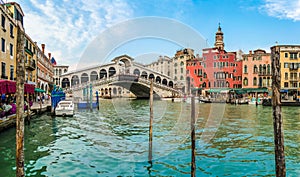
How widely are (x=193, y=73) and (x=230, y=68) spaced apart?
586cm

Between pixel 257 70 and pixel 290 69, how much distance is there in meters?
4.49

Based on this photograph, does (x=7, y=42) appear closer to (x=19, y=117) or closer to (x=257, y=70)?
(x=19, y=117)

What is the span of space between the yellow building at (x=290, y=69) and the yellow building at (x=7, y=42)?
3223 centimetres

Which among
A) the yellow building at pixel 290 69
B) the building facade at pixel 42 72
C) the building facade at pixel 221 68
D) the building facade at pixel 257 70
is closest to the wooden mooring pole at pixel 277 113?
the building facade at pixel 42 72

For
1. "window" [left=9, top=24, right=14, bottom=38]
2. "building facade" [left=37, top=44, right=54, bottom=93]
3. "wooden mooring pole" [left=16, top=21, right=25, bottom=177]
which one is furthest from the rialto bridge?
"wooden mooring pole" [left=16, top=21, right=25, bottom=177]

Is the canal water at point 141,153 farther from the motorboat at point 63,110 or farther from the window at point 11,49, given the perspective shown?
the window at point 11,49

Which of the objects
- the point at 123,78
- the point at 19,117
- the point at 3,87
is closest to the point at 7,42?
the point at 3,87

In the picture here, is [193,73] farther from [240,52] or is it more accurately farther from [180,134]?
[180,134]

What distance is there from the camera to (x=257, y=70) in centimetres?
3962

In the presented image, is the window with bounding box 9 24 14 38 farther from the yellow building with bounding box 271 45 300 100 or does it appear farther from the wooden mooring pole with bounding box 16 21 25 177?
the yellow building with bounding box 271 45 300 100

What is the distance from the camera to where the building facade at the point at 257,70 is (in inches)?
1549

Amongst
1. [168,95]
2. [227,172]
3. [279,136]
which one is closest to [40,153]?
[227,172]

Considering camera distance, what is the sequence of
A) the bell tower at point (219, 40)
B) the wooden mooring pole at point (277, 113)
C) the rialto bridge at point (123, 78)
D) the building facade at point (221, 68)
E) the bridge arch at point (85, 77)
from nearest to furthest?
the wooden mooring pole at point (277, 113)
the rialto bridge at point (123, 78)
the building facade at point (221, 68)
the bridge arch at point (85, 77)
the bell tower at point (219, 40)

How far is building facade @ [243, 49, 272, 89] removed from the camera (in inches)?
1549
